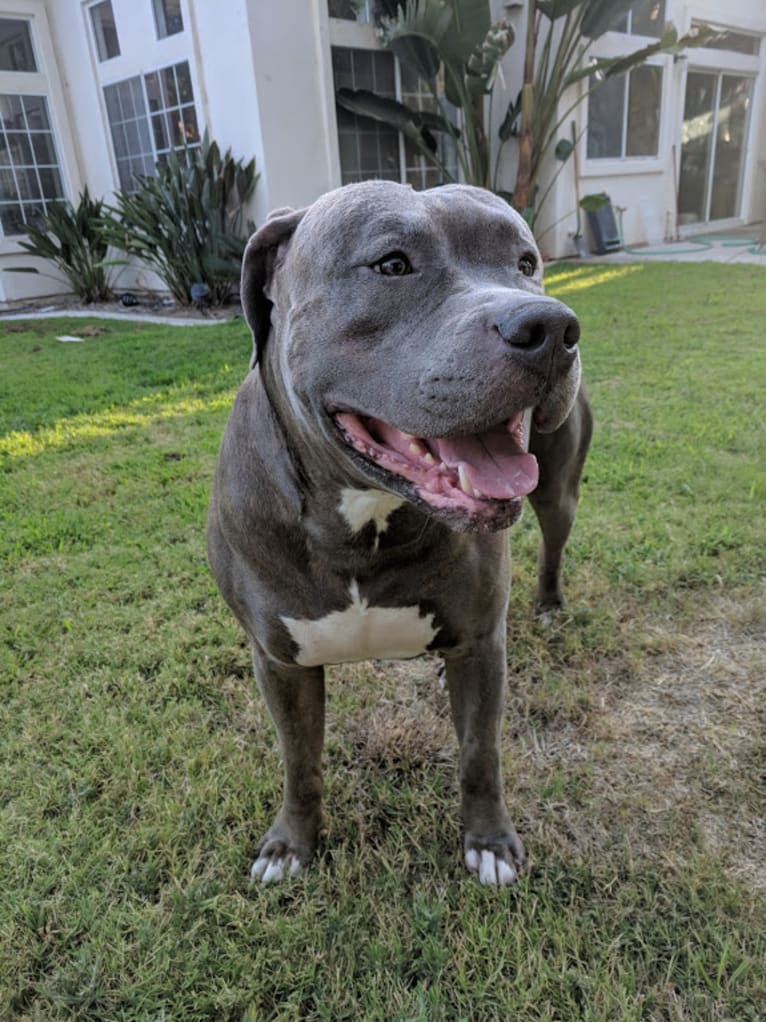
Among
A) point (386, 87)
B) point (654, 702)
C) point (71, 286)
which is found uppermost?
point (386, 87)

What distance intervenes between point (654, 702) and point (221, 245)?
26.0ft

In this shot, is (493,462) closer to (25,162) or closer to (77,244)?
(77,244)

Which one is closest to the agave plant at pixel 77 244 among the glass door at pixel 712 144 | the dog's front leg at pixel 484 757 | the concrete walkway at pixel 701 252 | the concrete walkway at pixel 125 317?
the concrete walkway at pixel 125 317

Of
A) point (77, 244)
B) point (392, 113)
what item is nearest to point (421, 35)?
point (392, 113)

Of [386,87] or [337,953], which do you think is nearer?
[337,953]

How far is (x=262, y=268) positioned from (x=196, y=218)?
7991 millimetres

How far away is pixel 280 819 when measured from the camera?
83.9 inches

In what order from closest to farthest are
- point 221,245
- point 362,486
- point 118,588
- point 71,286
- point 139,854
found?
1. point 362,486
2. point 139,854
3. point 118,588
4. point 221,245
5. point 71,286

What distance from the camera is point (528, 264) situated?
1655mm

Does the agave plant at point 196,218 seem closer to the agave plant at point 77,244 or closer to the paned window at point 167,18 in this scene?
the agave plant at point 77,244

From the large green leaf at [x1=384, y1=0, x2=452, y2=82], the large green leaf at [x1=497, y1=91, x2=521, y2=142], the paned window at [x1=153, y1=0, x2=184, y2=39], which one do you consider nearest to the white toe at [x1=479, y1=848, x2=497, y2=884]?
the large green leaf at [x1=384, y1=0, x2=452, y2=82]

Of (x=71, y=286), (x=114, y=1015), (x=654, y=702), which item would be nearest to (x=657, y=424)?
(x=654, y=702)

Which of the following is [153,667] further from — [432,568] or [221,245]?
[221,245]

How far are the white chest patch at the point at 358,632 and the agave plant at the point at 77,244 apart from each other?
9265 millimetres
